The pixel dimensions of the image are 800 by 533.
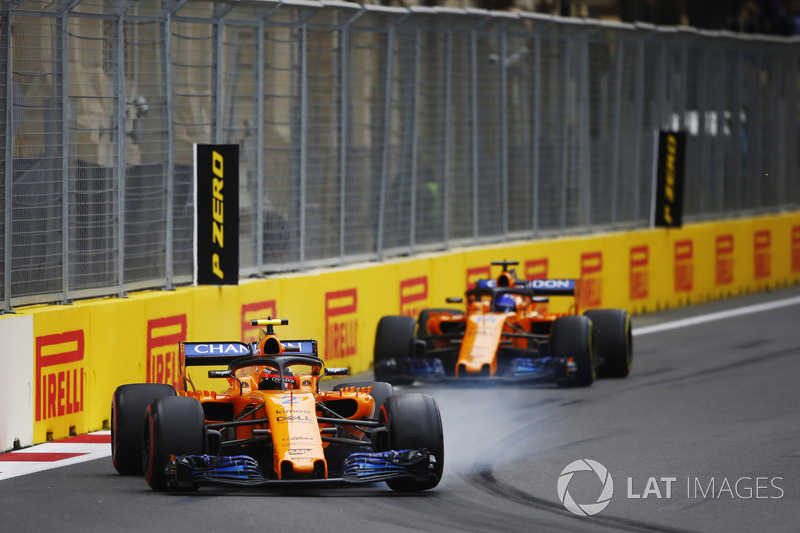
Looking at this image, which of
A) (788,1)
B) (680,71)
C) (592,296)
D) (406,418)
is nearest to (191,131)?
(406,418)

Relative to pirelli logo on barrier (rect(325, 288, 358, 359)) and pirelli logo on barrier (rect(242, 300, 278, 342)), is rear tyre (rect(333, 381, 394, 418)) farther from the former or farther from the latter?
pirelli logo on barrier (rect(325, 288, 358, 359))

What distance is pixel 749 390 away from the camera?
48.5 feet

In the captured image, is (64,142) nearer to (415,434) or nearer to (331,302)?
(331,302)

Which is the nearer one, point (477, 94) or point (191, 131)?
point (191, 131)

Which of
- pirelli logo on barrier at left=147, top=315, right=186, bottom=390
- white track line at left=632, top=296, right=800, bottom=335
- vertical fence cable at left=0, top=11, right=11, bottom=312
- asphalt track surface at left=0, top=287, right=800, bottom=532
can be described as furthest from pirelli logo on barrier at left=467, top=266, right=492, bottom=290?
vertical fence cable at left=0, top=11, right=11, bottom=312

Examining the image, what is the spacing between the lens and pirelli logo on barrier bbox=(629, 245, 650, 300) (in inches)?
868

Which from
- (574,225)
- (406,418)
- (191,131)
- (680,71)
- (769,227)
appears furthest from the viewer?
(769,227)

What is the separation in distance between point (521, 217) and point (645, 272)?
8.20 ft

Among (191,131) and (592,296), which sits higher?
(191,131)

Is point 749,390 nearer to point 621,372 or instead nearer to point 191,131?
point 621,372

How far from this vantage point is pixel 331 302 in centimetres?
1619

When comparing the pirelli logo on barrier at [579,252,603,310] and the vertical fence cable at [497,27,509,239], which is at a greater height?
the vertical fence cable at [497,27,509,239]

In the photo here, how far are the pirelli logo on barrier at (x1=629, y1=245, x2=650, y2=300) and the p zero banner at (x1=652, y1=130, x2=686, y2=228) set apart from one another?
0.70m

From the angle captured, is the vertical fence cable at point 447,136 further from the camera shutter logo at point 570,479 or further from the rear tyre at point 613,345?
the camera shutter logo at point 570,479
